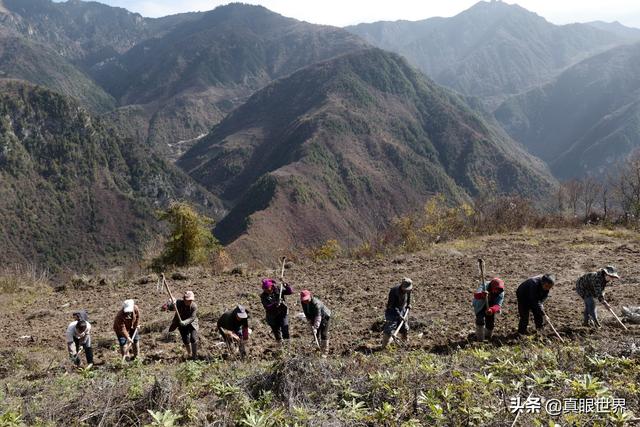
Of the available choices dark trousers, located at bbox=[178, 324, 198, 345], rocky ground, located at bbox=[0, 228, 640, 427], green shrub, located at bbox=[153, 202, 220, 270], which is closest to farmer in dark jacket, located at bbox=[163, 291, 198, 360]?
dark trousers, located at bbox=[178, 324, 198, 345]

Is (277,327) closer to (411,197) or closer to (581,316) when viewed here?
(581,316)

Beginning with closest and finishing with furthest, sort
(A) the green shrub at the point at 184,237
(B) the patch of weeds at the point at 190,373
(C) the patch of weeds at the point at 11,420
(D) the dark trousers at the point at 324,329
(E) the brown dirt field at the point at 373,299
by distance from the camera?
(C) the patch of weeds at the point at 11,420 → (B) the patch of weeds at the point at 190,373 → (D) the dark trousers at the point at 324,329 → (E) the brown dirt field at the point at 373,299 → (A) the green shrub at the point at 184,237

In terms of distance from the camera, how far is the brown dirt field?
988 cm

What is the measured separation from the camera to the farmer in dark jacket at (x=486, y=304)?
9.02 meters

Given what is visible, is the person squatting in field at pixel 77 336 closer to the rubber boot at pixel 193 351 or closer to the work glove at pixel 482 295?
the rubber boot at pixel 193 351

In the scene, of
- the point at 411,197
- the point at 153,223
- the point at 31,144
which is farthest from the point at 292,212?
the point at 31,144

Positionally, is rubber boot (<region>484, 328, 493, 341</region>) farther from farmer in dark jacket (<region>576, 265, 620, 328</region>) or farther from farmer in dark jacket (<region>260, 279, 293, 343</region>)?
farmer in dark jacket (<region>260, 279, 293, 343</region>)

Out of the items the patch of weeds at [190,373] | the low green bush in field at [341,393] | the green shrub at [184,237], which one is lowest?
the green shrub at [184,237]

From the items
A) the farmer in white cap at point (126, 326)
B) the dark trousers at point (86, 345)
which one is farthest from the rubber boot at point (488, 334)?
the dark trousers at point (86, 345)

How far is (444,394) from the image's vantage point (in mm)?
5398

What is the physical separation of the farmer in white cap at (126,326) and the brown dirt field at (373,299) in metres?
0.55

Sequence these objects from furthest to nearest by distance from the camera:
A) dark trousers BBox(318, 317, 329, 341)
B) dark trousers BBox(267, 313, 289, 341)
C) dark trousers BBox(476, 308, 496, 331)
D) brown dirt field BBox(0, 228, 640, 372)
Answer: brown dirt field BBox(0, 228, 640, 372)
dark trousers BBox(267, 313, 289, 341)
dark trousers BBox(318, 317, 329, 341)
dark trousers BBox(476, 308, 496, 331)

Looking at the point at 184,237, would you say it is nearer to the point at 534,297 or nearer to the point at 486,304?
the point at 486,304

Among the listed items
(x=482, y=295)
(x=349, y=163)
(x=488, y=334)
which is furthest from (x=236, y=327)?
(x=349, y=163)
